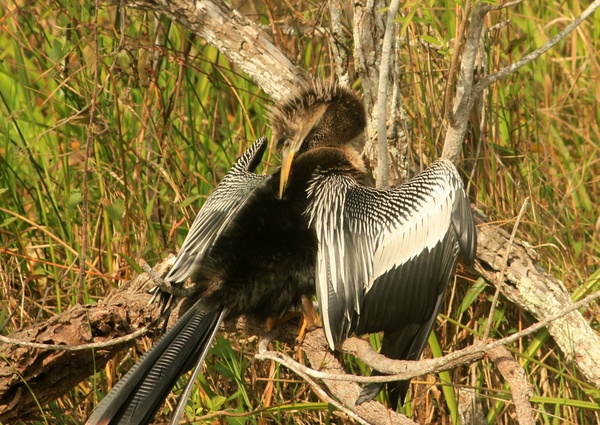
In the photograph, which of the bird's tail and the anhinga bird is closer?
the bird's tail

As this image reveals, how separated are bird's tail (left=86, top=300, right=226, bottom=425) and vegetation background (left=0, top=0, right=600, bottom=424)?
331mm

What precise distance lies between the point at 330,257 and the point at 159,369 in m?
0.68

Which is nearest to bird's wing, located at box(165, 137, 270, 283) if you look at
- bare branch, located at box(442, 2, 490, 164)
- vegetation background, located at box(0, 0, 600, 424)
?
vegetation background, located at box(0, 0, 600, 424)

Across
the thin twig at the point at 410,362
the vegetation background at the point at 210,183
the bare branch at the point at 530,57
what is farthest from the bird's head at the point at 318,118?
the thin twig at the point at 410,362

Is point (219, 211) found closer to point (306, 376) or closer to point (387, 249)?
point (387, 249)

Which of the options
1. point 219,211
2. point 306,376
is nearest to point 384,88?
point 219,211

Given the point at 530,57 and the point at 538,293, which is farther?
the point at 538,293

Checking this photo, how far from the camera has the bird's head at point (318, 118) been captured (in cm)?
338

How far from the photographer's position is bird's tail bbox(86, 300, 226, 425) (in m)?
2.50

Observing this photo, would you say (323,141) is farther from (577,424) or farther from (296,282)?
(577,424)

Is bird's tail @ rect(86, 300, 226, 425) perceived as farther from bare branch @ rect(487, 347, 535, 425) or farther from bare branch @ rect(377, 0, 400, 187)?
bare branch @ rect(487, 347, 535, 425)

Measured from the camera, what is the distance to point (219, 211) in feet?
10.4

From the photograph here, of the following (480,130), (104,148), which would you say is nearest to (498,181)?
(480,130)

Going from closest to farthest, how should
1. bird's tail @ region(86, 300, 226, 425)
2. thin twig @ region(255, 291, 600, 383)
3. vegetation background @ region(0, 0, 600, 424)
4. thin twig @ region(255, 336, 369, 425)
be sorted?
thin twig @ region(255, 291, 600, 383) < thin twig @ region(255, 336, 369, 425) < bird's tail @ region(86, 300, 226, 425) < vegetation background @ region(0, 0, 600, 424)
